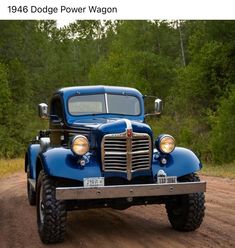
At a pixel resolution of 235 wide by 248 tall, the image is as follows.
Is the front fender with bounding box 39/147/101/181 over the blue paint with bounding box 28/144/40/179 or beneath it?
over

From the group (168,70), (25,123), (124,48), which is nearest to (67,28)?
(124,48)

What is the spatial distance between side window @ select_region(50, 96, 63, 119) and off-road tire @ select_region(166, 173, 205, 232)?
8.24 feet

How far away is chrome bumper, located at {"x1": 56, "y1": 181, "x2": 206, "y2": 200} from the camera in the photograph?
250 inches

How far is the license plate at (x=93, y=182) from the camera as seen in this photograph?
6.62m

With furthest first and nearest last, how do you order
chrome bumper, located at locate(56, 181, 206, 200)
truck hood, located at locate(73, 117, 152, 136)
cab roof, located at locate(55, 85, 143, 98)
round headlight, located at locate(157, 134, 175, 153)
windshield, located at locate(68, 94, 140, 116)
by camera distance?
cab roof, located at locate(55, 85, 143, 98), windshield, located at locate(68, 94, 140, 116), round headlight, located at locate(157, 134, 175, 153), truck hood, located at locate(73, 117, 152, 136), chrome bumper, located at locate(56, 181, 206, 200)

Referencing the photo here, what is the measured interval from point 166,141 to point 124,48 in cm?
4259

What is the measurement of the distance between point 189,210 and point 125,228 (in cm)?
103

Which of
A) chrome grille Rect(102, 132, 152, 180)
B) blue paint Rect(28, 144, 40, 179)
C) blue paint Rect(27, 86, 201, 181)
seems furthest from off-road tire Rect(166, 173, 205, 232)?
blue paint Rect(28, 144, 40, 179)

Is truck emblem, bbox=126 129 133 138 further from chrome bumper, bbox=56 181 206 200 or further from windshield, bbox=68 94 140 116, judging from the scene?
windshield, bbox=68 94 140 116

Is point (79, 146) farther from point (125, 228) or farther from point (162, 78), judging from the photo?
point (162, 78)

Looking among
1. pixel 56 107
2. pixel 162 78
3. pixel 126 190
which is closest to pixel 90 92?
pixel 56 107

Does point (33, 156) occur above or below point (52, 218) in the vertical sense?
above

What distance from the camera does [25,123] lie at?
102 ft

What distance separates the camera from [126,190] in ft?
21.3
